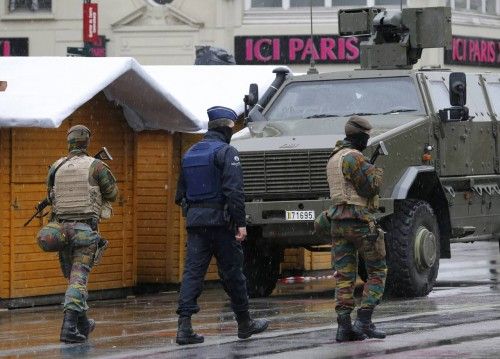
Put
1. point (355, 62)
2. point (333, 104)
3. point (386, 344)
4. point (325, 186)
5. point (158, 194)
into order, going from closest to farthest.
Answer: point (386, 344)
point (325, 186)
point (333, 104)
point (158, 194)
point (355, 62)

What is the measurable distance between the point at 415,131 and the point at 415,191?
64 cm

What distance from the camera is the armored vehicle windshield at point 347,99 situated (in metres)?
17.5

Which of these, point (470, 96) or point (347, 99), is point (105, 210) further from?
point (470, 96)

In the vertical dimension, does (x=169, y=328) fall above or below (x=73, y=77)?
below

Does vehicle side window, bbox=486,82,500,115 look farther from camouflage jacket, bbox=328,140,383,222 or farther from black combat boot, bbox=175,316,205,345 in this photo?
black combat boot, bbox=175,316,205,345

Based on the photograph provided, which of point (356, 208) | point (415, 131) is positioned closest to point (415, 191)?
point (415, 131)

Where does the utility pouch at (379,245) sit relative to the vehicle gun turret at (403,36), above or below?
below

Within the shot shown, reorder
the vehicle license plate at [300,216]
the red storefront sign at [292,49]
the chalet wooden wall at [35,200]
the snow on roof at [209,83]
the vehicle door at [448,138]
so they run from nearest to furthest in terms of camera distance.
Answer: the vehicle license plate at [300,216] → the chalet wooden wall at [35,200] → the vehicle door at [448,138] → the snow on roof at [209,83] → the red storefront sign at [292,49]

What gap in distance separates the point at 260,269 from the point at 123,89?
241 cm

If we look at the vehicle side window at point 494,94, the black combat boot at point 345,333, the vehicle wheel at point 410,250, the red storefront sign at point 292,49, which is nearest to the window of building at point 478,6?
the red storefront sign at point 292,49

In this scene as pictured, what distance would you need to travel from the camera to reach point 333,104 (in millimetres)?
17625

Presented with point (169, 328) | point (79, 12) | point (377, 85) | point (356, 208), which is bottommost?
point (169, 328)

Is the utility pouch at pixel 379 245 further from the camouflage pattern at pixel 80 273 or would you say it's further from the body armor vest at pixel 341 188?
the camouflage pattern at pixel 80 273

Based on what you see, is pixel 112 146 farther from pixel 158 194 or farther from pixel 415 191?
pixel 415 191
